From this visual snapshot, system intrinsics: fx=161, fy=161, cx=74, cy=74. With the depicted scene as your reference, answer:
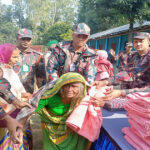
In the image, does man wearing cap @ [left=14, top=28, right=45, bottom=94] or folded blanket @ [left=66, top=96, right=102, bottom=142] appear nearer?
folded blanket @ [left=66, top=96, right=102, bottom=142]

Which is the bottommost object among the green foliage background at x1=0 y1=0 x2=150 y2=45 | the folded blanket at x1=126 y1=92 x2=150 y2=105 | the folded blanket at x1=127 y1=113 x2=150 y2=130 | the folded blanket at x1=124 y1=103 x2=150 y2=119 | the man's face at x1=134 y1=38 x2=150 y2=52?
the folded blanket at x1=127 y1=113 x2=150 y2=130

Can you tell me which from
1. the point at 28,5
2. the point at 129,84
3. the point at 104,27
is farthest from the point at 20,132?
the point at 28,5

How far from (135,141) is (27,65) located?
231cm

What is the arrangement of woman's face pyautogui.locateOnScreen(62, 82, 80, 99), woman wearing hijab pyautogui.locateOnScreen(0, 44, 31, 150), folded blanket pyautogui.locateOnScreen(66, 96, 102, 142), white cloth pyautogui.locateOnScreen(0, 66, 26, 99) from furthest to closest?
white cloth pyautogui.locateOnScreen(0, 66, 26, 99) → woman's face pyautogui.locateOnScreen(62, 82, 80, 99) → folded blanket pyautogui.locateOnScreen(66, 96, 102, 142) → woman wearing hijab pyautogui.locateOnScreen(0, 44, 31, 150)

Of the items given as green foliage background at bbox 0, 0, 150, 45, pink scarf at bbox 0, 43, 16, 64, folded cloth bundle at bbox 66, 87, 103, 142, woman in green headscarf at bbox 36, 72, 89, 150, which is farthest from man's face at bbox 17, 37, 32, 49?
green foliage background at bbox 0, 0, 150, 45

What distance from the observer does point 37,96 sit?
1680 millimetres

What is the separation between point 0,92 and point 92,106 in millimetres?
891

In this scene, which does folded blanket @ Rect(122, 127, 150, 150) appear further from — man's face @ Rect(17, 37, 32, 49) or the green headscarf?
man's face @ Rect(17, 37, 32, 49)

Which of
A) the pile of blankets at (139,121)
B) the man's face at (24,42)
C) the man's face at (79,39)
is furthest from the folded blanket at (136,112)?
the man's face at (24,42)

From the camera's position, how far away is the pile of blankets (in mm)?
1174

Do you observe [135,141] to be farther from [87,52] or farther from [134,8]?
[134,8]

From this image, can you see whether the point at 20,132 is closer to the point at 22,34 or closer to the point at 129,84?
the point at 129,84

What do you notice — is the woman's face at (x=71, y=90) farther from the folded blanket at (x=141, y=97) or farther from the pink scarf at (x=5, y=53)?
the pink scarf at (x=5, y=53)

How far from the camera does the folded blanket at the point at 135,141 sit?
120cm
